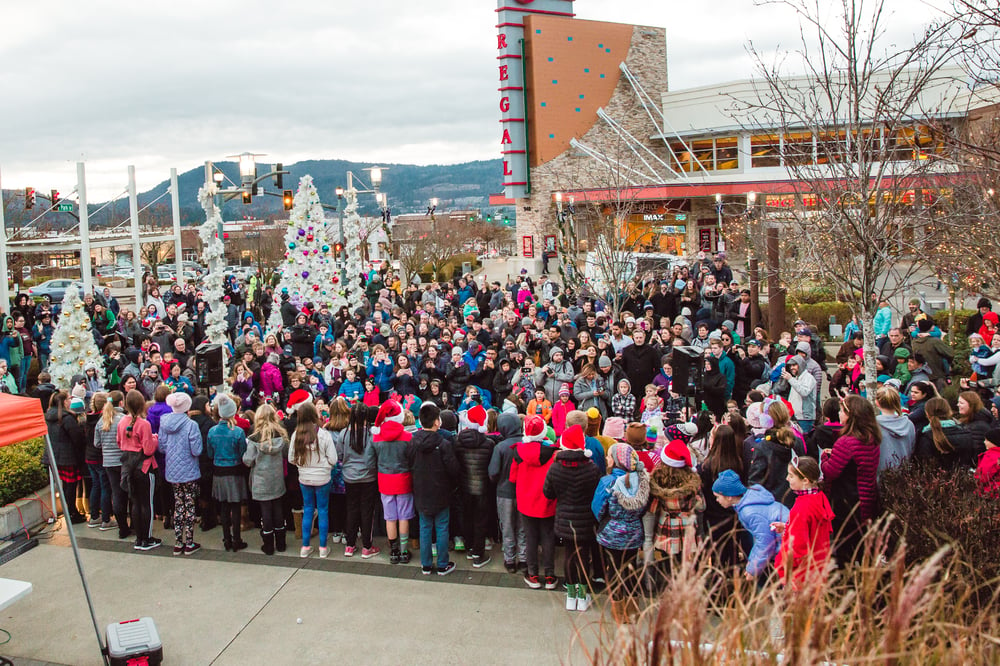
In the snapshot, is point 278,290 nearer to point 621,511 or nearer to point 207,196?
point 207,196

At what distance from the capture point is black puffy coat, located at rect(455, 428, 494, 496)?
24.6ft

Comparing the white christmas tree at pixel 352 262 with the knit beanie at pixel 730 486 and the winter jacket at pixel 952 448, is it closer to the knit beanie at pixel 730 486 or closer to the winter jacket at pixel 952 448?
the knit beanie at pixel 730 486

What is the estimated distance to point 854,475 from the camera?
6.37 metres

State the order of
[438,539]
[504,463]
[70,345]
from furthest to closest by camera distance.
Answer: [70,345], [438,539], [504,463]

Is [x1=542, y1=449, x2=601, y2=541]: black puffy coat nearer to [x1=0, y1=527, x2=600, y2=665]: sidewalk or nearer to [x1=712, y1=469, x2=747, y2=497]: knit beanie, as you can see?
[x1=0, y1=527, x2=600, y2=665]: sidewalk

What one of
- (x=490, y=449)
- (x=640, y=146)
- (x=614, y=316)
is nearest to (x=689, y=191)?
(x=640, y=146)

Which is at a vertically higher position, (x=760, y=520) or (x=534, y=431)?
(x=534, y=431)

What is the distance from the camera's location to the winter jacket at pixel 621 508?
244 inches

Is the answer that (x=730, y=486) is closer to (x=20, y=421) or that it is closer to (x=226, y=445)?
(x=226, y=445)

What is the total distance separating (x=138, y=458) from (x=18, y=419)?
96.3 inches

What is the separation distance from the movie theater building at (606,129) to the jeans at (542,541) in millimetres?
30592

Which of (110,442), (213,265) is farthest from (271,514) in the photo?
(213,265)

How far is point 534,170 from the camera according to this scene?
40.3 meters

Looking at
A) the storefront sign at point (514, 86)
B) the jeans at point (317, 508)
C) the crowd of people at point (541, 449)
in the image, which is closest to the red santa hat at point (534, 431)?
the crowd of people at point (541, 449)
